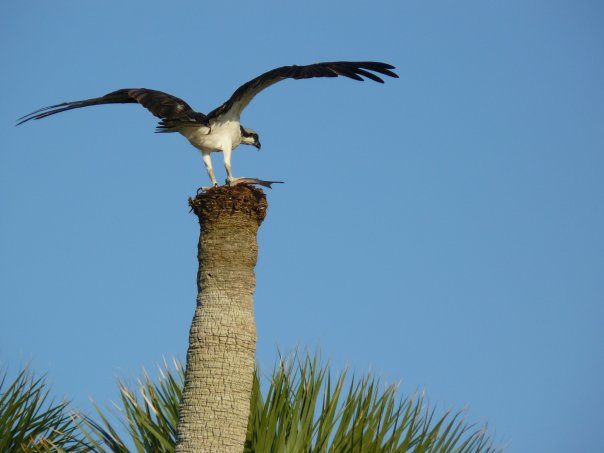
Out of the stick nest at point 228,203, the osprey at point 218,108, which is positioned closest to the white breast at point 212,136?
the osprey at point 218,108

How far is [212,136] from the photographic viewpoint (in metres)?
7.67

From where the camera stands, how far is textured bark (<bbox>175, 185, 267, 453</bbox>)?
20.8 ft

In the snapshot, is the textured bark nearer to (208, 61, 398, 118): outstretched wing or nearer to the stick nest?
the stick nest

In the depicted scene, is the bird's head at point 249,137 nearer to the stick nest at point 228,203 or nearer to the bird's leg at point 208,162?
the bird's leg at point 208,162

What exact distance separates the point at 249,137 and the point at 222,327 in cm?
242

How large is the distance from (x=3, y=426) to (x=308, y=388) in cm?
282

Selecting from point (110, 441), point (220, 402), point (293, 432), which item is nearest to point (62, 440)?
point (110, 441)

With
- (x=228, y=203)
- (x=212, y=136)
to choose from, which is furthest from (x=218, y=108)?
(x=228, y=203)

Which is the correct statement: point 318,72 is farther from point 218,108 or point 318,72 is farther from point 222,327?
point 222,327

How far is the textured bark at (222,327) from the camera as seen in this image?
635 cm

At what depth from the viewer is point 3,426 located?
8.81 m

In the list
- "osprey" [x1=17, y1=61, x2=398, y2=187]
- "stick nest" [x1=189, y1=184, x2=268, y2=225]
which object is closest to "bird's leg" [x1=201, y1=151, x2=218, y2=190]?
"osprey" [x1=17, y1=61, x2=398, y2=187]

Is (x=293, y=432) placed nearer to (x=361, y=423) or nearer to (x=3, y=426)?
(x=361, y=423)

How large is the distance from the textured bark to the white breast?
3.29 feet
